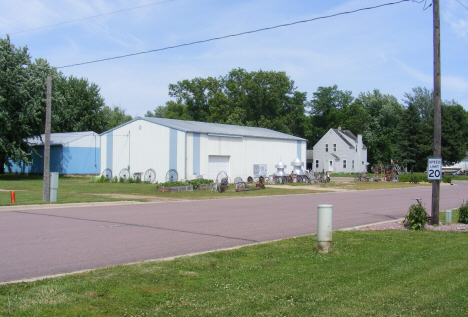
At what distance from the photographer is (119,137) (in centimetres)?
4103

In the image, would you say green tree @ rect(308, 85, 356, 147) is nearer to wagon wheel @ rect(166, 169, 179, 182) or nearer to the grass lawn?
wagon wheel @ rect(166, 169, 179, 182)

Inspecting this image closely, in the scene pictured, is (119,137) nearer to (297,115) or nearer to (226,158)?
(226,158)

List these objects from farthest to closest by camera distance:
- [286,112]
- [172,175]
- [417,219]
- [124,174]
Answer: [286,112] < [124,174] < [172,175] < [417,219]

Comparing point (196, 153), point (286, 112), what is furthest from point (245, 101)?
point (196, 153)

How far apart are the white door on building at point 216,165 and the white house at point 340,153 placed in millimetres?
39934

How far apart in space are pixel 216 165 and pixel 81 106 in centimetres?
3648

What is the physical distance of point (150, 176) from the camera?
125 ft

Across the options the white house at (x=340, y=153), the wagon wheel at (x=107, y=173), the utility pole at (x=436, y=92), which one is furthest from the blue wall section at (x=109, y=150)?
the white house at (x=340, y=153)

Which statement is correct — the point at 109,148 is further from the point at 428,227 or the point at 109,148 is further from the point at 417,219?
the point at 417,219

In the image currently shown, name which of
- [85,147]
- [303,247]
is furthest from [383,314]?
[85,147]


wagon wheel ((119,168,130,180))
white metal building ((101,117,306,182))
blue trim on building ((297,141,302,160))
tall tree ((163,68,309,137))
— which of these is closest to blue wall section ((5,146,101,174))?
white metal building ((101,117,306,182))

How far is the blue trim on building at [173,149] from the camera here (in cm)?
3656

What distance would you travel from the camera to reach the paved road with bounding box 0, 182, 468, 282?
8.58m

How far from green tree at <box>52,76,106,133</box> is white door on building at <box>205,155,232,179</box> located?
113 ft
